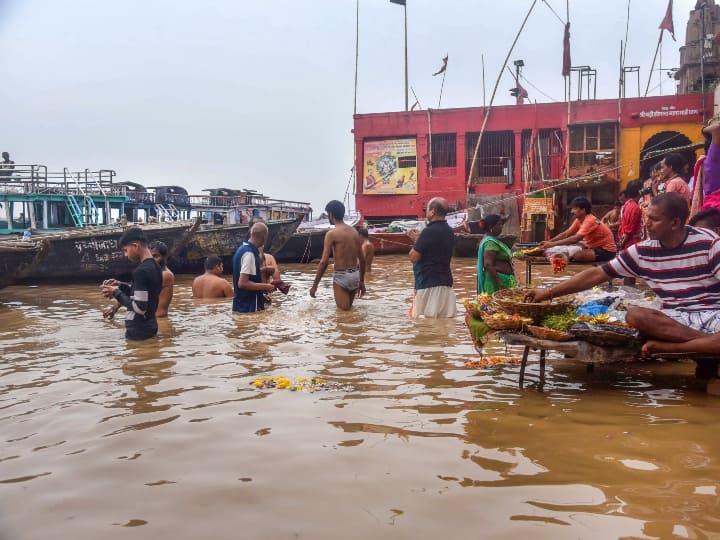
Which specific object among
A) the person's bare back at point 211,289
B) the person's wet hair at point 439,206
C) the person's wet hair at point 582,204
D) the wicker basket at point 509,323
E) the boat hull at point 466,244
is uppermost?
the person's wet hair at point 582,204

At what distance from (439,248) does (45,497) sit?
5.12m

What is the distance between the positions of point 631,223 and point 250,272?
5.07 metres

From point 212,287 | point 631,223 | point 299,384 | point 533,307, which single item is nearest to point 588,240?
point 631,223

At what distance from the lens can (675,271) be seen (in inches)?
163

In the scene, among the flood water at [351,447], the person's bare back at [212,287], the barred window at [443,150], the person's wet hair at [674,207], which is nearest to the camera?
the flood water at [351,447]

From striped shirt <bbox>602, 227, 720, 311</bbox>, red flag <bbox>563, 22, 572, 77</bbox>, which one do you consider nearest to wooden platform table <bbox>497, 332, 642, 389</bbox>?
striped shirt <bbox>602, 227, 720, 311</bbox>

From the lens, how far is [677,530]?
234 centimetres

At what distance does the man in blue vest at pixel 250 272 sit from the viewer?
7.45m

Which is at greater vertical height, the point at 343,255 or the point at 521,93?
the point at 521,93

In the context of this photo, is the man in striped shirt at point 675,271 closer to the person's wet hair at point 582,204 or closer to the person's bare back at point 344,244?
the person's wet hair at point 582,204

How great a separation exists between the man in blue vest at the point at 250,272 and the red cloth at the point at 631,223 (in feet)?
15.7

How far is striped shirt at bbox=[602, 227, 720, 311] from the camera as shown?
4.02 metres

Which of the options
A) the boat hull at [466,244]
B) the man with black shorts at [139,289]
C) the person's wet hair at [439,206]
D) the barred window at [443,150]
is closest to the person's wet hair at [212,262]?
the man with black shorts at [139,289]

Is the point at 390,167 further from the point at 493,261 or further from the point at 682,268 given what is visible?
the point at 682,268
